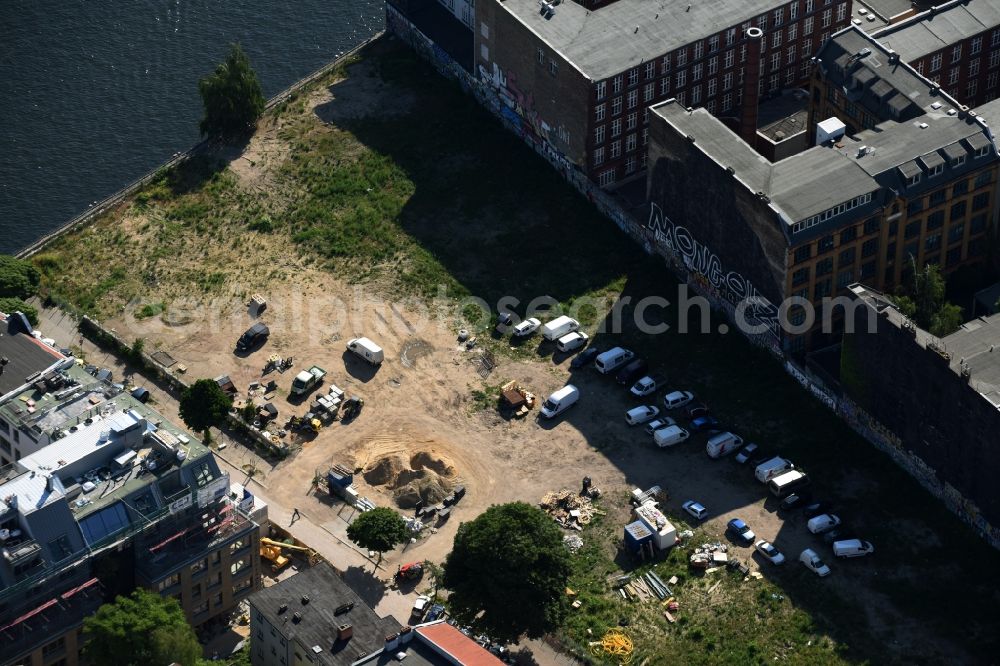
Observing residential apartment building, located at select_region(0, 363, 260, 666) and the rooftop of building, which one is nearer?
residential apartment building, located at select_region(0, 363, 260, 666)

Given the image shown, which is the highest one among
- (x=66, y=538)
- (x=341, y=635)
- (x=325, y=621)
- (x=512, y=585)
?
(x=66, y=538)

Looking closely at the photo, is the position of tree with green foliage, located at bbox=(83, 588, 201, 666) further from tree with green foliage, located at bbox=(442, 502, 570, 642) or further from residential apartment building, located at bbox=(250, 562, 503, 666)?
tree with green foliage, located at bbox=(442, 502, 570, 642)

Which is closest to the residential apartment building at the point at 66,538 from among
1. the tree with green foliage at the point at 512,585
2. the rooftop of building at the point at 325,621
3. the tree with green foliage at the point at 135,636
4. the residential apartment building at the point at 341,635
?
the tree with green foliage at the point at 135,636

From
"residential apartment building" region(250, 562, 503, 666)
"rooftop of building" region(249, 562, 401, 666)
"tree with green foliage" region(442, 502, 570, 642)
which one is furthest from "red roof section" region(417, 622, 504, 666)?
"tree with green foliage" region(442, 502, 570, 642)

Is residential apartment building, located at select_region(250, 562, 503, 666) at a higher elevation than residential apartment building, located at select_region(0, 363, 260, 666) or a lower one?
lower

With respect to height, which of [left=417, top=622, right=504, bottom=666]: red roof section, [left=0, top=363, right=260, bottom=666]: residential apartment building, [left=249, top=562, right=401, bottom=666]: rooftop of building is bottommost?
[left=249, top=562, right=401, bottom=666]: rooftop of building

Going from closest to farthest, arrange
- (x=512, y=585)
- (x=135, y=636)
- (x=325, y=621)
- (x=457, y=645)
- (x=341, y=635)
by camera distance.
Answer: (x=457, y=645), (x=135, y=636), (x=341, y=635), (x=325, y=621), (x=512, y=585)

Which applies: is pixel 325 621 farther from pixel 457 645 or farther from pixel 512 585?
pixel 512 585

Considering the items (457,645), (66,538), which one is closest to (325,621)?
(457,645)
